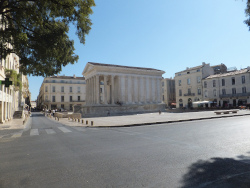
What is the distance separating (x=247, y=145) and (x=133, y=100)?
139 ft

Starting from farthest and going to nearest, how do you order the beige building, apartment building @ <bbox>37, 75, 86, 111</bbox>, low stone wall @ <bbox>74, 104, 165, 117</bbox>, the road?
apartment building @ <bbox>37, 75, 86, 111</bbox>
the beige building
low stone wall @ <bbox>74, 104, 165, 117</bbox>
the road

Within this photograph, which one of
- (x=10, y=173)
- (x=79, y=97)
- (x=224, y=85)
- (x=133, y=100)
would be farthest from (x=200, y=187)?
(x=79, y=97)

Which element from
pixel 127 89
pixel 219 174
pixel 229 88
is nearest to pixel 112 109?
pixel 127 89

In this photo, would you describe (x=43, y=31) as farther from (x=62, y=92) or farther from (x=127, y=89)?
(x=62, y=92)

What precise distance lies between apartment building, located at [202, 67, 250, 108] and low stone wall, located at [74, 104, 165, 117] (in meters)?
15.8

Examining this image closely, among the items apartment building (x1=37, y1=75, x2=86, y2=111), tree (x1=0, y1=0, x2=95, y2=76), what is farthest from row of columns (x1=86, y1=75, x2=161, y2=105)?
tree (x1=0, y1=0, x2=95, y2=76)

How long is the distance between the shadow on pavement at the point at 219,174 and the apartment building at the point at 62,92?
69.5 metres

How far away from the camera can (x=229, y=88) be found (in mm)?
50562

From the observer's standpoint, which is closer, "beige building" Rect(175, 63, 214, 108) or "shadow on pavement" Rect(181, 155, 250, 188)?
"shadow on pavement" Rect(181, 155, 250, 188)

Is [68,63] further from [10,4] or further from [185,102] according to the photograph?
[185,102]

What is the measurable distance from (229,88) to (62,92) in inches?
2178

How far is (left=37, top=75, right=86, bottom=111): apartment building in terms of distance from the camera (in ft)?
226

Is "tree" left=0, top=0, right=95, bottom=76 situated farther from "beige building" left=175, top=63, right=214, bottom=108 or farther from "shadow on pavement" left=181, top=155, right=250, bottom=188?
"beige building" left=175, top=63, right=214, bottom=108

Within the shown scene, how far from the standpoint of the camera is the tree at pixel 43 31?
8234 mm
